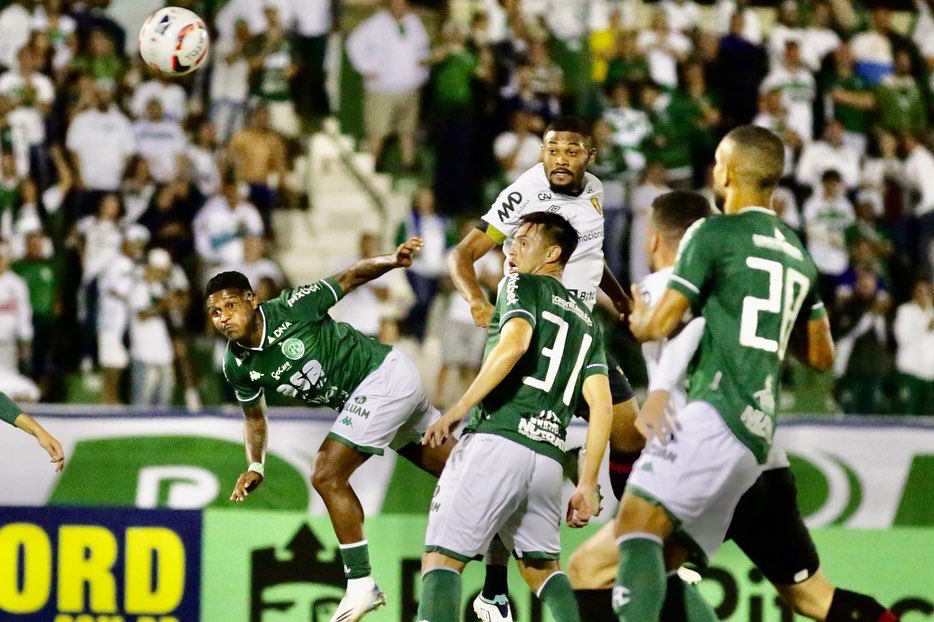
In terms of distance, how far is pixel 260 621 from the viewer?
9.12 m

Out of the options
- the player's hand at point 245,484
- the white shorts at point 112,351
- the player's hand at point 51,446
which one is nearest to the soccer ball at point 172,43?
the player's hand at point 51,446

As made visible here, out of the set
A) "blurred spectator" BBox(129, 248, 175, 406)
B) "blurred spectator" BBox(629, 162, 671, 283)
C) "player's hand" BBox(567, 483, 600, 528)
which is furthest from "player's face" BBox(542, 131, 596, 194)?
"blurred spectator" BBox(129, 248, 175, 406)

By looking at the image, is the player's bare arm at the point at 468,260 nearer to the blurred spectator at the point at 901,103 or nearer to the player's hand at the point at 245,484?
the player's hand at the point at 245,484

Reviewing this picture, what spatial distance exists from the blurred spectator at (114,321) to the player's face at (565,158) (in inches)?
265

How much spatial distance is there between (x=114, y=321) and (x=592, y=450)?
780 cm

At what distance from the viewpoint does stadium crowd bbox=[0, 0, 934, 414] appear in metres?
13.7

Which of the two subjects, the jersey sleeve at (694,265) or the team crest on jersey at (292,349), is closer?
the jersey sleeve at (694,265)

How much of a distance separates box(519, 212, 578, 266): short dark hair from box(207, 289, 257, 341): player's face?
5.30 ft

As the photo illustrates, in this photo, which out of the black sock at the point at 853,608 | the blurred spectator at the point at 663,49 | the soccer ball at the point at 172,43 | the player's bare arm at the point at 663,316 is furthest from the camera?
the blurred spectator at the point at 663,49

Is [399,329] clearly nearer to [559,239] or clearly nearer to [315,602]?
[315,602]

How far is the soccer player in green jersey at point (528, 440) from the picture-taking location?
22.2 ft

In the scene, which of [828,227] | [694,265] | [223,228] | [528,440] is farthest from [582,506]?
[828,227]

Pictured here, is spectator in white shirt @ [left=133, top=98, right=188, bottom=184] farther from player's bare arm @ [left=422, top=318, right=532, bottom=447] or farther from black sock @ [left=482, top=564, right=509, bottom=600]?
player's bare arm @ [left=422, top=318, right=532, bottom=447]

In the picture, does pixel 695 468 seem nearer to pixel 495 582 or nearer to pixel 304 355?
pixel 495 582
